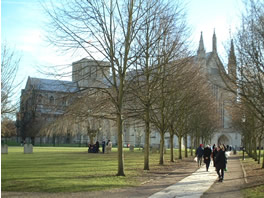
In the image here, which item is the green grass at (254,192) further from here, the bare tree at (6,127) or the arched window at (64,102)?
the bare tree at (6,127)

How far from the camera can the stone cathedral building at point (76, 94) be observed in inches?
755

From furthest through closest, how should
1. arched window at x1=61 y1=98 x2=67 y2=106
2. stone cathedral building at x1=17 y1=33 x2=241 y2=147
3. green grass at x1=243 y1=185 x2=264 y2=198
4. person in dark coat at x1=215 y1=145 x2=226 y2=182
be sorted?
stone cathedral building at x1=17 y1=33 x2=241 y2=147
arched window at x1=61 y1=98 x2=67 y2=106
person in dark coat at x1=215 y1=145 x2=226 y2=182
green grass at x1=243 y1=185 x2=264 y2=198

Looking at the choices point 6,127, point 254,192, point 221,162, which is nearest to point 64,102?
point 221,162

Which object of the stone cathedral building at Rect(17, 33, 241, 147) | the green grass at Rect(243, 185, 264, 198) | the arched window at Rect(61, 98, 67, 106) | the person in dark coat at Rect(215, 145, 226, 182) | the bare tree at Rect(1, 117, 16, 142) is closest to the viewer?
the green grass at Rect(243, 185, 264, 198)

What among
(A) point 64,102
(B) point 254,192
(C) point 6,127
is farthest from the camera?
(C) point 6,127

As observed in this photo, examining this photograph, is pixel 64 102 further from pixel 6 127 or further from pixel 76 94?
pixel 6 127

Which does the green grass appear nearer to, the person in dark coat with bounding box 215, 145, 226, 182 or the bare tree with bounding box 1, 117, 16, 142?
the person in dark coat with bounding box 215, 145, 226, 182

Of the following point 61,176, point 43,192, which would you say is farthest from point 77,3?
point 43,192

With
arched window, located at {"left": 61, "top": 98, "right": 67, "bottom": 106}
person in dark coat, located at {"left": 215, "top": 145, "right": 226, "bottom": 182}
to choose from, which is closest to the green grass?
person in dark coat, located at {"left": 215, "top": 145, "right": 226, "bottom": 182}

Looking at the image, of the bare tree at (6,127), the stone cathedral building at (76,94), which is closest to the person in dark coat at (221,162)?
the stone cathedral building at (76,94)

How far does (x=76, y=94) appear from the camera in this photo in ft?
63.2

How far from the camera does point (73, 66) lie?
1948 centimetres

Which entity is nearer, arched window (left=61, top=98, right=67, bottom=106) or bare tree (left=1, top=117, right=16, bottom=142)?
arched window (left=61, top=98, right=67, bottom=106)

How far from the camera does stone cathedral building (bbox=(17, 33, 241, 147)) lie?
755 inches
